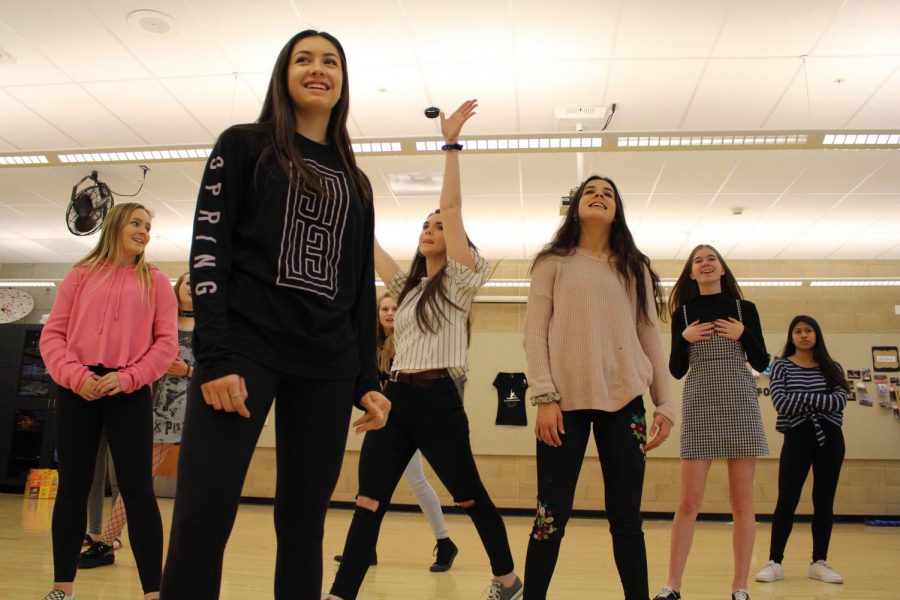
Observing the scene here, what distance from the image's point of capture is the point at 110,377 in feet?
7.04

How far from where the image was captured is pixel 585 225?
7.48 feet

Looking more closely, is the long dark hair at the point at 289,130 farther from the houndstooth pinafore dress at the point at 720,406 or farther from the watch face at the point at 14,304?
the watch face at the point at 14,304

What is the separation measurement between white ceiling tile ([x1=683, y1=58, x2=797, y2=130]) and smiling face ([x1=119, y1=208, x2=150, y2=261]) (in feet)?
12.3

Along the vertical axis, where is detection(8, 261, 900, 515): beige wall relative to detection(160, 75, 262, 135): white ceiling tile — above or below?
below

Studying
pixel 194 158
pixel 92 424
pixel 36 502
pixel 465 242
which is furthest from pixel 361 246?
pixel 36 502

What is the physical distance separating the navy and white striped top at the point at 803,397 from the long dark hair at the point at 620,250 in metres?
1.88

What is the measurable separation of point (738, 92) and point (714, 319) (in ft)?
8.85

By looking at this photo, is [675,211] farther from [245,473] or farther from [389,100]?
[245,473]

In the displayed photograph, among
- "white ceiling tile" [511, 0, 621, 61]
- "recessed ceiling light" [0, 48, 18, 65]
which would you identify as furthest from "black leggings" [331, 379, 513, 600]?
"recessed ceiling light" [0, 48, 18, 65]

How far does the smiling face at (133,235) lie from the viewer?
97.1 inches

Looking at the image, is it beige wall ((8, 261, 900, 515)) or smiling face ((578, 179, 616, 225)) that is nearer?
smiling face ((578, 179, 616, 225))

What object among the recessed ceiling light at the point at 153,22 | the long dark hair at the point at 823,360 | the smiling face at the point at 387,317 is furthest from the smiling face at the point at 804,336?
the recessed ceiling light at the point at 153,22

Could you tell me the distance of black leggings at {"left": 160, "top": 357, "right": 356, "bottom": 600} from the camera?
3.58ft

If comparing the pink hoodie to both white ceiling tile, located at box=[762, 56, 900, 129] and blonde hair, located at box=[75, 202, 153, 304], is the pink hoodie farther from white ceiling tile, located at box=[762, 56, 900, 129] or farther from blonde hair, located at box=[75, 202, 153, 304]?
white ceiling tile, located at box=[762, 56, 900, 129]
